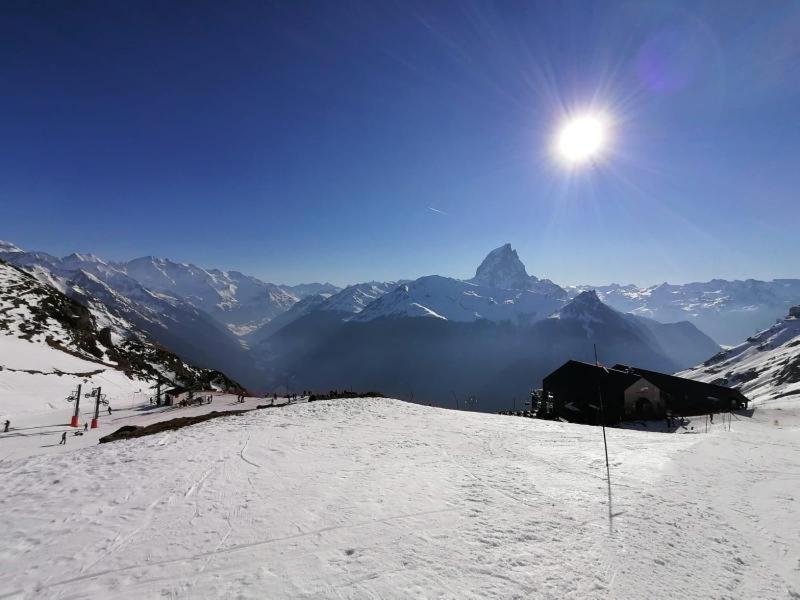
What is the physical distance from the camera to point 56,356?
67.1 m

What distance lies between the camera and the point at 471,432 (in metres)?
25.9

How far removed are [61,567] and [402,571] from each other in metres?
7.99

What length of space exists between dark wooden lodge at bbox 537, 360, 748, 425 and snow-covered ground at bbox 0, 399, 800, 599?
31.9 m

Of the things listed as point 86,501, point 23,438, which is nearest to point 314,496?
point 86,501

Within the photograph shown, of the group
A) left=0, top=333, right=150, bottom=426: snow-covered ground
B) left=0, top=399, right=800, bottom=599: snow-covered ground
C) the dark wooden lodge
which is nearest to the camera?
left=0, top=399, right=800, bottom=599: snow-covered ground

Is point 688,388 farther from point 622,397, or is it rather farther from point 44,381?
point 44,381

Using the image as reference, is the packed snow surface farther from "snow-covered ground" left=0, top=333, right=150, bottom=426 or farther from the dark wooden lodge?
"snow-covered ground" left=0, top=333, right=150, bottom=426

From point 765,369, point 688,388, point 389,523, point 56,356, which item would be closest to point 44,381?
point 56,356

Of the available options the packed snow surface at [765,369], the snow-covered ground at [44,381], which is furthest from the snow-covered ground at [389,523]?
the packed snow surface at [765,369]

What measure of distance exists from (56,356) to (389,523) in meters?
83.2

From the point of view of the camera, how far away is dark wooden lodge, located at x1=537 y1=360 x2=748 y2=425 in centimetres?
5081

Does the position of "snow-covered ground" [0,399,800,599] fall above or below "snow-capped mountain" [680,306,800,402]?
below

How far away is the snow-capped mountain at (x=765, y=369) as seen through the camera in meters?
89.4

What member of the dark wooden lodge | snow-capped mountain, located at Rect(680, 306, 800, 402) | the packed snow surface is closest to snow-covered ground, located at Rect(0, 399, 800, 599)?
Answer: the dark wooden lodge
